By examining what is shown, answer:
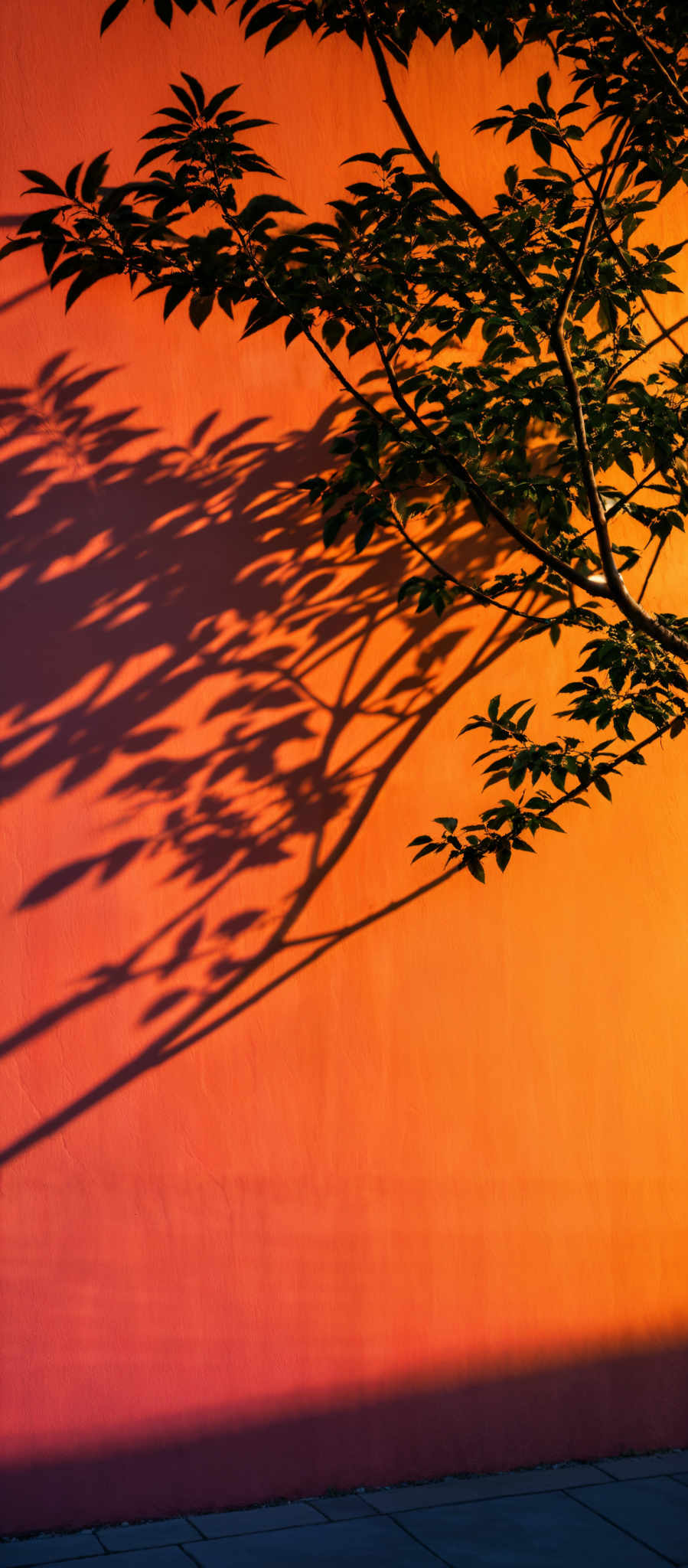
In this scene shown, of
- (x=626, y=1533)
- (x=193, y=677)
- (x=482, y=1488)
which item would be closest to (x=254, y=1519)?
(x=482, y=1488)

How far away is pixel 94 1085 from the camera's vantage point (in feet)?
10.2

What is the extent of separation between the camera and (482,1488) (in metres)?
3.26

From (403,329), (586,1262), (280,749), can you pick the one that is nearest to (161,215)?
(403,329)

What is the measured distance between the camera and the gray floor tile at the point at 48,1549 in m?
2.86

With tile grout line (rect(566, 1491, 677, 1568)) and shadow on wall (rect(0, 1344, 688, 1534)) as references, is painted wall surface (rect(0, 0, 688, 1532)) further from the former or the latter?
tile grout line (rect(566, 1491, 677, 1568))

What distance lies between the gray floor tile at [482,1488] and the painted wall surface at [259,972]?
0.06 metres

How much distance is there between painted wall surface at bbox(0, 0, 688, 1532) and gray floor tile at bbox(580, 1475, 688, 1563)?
0.60 feet

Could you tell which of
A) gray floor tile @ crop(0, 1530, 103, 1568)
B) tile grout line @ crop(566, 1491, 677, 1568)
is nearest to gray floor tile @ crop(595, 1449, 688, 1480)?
tile grout line @ crop(566, 1491, 677, 1568)

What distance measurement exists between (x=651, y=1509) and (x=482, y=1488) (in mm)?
414

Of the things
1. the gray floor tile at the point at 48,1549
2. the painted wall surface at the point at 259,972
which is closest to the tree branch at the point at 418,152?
the painted wall surface at the point at 259,972

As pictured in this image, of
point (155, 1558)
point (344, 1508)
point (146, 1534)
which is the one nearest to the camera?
point (155, 1558)

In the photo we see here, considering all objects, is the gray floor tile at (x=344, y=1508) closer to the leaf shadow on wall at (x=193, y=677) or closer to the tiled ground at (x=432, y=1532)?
the tiled ground at (x=432, y=1532)

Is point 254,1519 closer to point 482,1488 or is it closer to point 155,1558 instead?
point 155,1558

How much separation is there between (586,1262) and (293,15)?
3.01 meters
